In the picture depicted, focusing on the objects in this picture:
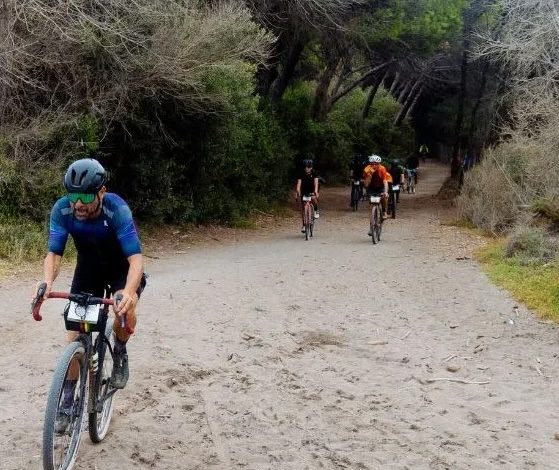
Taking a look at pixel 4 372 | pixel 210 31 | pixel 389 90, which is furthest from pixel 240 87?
pixel 389 90

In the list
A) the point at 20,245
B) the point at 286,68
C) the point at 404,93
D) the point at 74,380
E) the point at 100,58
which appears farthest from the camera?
the point at 404,93

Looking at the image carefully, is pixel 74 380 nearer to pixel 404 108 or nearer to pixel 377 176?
pixel 377 176

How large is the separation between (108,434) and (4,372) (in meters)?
1.87

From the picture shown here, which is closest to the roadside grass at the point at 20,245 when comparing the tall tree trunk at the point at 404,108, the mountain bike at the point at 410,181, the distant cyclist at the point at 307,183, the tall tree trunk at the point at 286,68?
the distant cyclist at the point at 307,183

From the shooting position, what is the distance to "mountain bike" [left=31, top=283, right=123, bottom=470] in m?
3.85

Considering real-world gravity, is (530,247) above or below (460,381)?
above

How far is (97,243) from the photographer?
4402 millimetres

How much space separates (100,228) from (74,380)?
94 centimetres

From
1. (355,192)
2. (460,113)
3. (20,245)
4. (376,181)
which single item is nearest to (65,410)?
(20,245)

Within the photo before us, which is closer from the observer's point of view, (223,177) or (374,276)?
(374,276)

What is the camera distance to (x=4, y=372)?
242 inches

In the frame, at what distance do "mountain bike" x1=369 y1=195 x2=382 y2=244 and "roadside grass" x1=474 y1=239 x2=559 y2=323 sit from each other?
93.3 inches

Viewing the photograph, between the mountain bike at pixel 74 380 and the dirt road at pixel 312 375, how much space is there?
0.93 ft

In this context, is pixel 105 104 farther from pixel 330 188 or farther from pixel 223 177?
pixel 330 188
